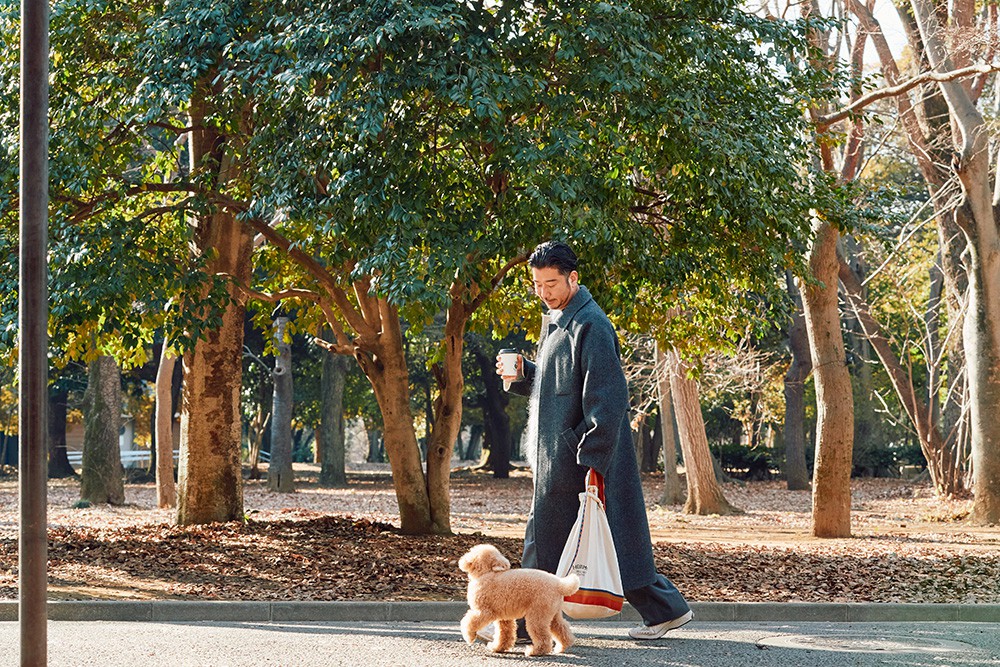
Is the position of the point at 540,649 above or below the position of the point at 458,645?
above

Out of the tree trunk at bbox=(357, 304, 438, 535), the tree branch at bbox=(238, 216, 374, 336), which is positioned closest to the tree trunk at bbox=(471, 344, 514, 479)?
the tree trunk at bbox=(357, 304, 438, 535)

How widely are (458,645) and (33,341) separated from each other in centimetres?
346

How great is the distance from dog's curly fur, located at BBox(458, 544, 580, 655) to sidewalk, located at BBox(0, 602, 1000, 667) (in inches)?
6.9

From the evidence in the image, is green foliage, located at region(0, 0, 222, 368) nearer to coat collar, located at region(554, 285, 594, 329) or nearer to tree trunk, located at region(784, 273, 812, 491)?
coat collar, located at region(554, 285, 594, 329)

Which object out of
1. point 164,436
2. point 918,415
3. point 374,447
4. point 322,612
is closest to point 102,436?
point 164,436

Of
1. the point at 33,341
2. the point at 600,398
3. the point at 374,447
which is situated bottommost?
the point at 374,447

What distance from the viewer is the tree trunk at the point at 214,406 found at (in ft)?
44.3

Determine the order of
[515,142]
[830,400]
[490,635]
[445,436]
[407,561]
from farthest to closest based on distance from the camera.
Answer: [830,400] < [445,436] < [407,561] < [515,142] < [490,635]

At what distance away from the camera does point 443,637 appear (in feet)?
25.1

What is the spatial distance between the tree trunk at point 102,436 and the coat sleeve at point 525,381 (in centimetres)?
1613

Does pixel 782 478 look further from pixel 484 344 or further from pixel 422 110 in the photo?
pixel 422 110

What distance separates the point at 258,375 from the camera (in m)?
38.2

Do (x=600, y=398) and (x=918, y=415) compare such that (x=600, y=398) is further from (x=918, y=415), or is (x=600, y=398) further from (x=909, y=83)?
(x=918, y=415)

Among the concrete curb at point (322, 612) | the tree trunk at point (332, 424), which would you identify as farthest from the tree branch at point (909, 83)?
the tree trunk at point (332, 424)
